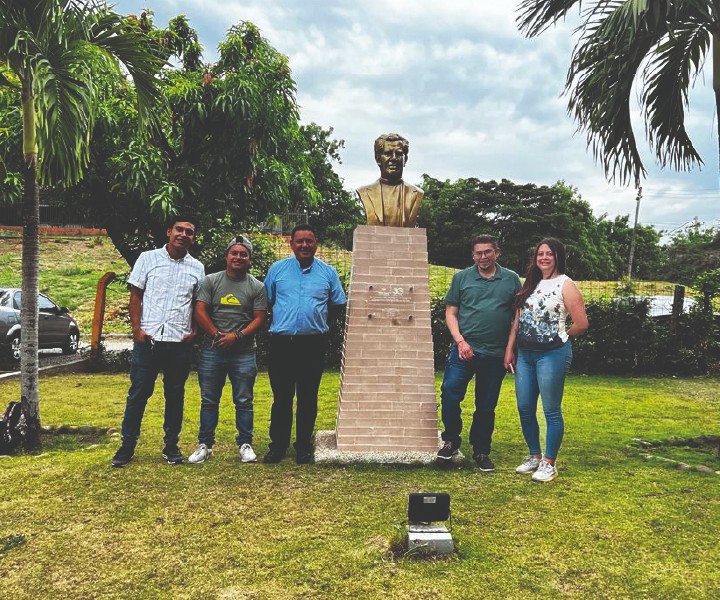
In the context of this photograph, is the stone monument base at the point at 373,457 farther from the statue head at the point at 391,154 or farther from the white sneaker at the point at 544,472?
→ the statue head at the point at 391,154

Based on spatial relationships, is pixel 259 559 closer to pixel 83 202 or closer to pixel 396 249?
pixel 396 249

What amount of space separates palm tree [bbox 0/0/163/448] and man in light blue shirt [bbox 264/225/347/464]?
5.96ft

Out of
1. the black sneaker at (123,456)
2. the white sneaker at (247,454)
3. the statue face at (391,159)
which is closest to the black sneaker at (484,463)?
the white sneaker at (247,454)

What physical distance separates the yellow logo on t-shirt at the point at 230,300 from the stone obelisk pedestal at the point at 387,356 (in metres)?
0.89

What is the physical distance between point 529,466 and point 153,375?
2.75 meters

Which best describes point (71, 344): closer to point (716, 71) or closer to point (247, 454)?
point (247, 454)

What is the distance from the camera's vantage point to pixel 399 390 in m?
4.81

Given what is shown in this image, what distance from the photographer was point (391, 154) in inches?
198

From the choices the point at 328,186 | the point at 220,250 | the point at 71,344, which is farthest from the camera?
the point at 328,186

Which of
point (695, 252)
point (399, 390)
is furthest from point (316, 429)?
point (695, 252)

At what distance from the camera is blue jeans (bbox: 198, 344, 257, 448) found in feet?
14.7

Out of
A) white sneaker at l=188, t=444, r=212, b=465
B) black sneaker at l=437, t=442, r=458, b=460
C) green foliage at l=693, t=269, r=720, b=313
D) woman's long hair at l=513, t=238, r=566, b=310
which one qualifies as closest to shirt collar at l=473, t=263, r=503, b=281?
woman's long hair at l=513, t=238, r=566, b=310

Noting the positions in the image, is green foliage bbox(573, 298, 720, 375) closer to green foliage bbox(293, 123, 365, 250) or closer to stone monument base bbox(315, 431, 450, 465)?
stone monument base bbox(315, 431, 450, 465)

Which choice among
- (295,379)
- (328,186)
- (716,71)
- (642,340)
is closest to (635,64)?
(716,71)
